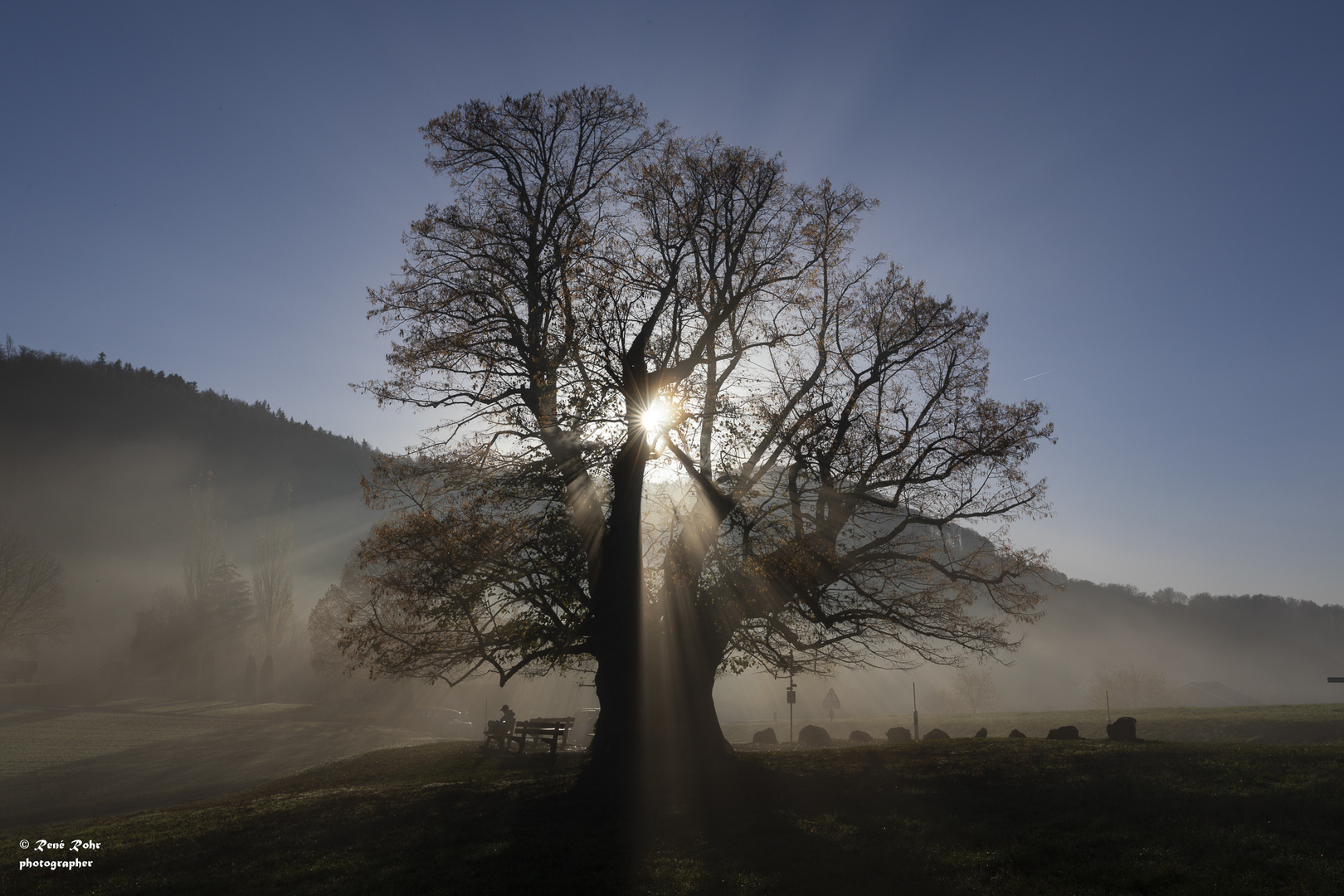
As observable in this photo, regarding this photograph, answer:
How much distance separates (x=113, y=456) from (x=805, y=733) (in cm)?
14260

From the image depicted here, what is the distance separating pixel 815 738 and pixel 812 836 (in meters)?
18.4

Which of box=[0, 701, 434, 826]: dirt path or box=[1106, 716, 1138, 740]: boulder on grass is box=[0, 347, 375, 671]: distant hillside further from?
box=[1106, 716, 1138, 740]: boulder on grass

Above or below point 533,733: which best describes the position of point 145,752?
below

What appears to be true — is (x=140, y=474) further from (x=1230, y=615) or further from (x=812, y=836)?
(x=1230, y=615)

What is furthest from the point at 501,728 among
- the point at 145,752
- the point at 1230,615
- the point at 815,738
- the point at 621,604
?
the point at 1230,615

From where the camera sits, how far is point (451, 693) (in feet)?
207

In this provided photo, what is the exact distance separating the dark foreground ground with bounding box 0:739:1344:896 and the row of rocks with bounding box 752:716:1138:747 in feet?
12.1

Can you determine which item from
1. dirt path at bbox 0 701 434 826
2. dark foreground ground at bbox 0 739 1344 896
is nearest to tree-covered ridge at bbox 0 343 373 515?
dirt path at bbox 0 701 434 826

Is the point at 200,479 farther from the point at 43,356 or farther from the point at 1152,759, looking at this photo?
the point at 1152,759

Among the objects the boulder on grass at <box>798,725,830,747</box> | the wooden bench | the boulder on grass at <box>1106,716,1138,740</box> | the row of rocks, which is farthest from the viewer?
the boulder on grass at <box>798,725,830,747</box>

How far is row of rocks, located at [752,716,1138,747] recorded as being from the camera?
54.5 ft

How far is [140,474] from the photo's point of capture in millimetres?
122812

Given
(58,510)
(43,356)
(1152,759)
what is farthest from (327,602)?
(43,356)

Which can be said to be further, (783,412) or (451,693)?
(451,693)
